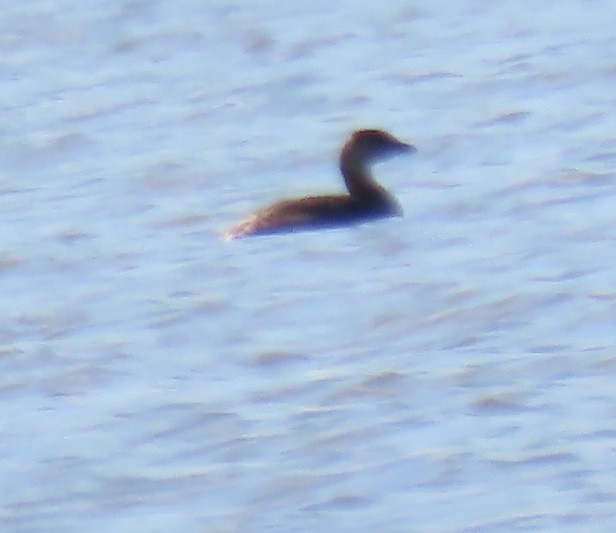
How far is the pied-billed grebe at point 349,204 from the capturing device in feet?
37.6

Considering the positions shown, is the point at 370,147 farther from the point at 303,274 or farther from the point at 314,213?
the point at 303,274

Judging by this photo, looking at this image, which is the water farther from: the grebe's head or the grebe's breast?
the grebe's head

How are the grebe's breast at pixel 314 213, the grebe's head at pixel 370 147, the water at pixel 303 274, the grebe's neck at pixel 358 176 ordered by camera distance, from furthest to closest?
the grebe's head at pixel 370 147
the grebe's neck at pixel 358 176
the grebe's breast at pixel 314 213
the water at pixel 303 274

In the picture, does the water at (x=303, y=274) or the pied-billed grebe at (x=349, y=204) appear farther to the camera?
the pied-billed grebe at (x=349, y=204)

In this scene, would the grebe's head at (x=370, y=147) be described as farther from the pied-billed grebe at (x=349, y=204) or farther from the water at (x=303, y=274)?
the water at (x=303, y=274)

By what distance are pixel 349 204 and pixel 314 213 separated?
0.28 metres

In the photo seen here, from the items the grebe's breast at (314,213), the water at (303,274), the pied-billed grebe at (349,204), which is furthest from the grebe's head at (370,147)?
the grebe's breast at (314,213)

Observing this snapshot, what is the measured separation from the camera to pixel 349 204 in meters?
11.8

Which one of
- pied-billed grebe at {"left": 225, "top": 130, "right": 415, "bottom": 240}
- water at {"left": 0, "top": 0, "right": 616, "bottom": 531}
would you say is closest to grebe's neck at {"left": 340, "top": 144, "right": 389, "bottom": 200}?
pied-billed grebe at {"left": 225, "top": 130, "right": 415, "bottom": 240}

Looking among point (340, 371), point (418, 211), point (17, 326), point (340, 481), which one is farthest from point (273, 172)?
point (340, 481)

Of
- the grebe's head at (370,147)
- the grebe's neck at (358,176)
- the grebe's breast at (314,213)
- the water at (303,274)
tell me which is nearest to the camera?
the water at (303,274)

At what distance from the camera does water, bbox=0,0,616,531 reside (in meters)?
7.70

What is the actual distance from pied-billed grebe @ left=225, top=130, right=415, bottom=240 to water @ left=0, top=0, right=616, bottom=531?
0.08m

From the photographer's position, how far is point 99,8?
17266 millimetres
